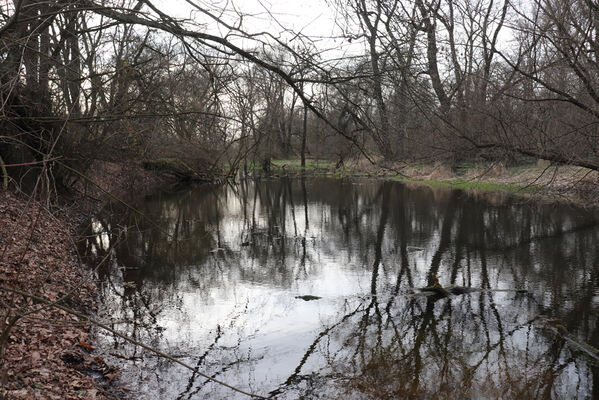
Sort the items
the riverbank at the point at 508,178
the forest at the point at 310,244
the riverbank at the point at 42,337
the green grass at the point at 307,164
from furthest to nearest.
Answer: the green grass at the point at 307,164, the riverbank at the point at 508,178, the forest at the point at 310,244, the riverbank at the point at 42,337

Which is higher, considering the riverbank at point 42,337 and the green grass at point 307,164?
the green grass at point 307,164

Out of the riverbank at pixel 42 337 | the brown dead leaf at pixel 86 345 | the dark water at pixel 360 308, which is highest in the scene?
the riverbank at pixel 42 337

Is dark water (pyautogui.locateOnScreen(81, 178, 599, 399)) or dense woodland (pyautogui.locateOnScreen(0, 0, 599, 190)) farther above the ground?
dense woodland (pyautogui.locateOnScreen(0, 0, 599, 190))

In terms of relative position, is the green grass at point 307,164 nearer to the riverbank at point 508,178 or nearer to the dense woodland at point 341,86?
the riverbank at point 508,178

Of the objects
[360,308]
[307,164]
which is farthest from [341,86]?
[307,164]

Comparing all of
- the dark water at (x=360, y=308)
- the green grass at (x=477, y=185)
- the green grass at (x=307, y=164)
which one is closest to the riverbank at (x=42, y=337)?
the dark water at (x=360, y=308)

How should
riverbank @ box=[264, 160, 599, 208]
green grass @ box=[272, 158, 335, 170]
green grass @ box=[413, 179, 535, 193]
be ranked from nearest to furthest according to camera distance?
riverbank @ box=[264, 160, 599, 208] < green grass @ box=[413, 179, 535, 193] < green grass @ box=[272, 158, 335, 170]

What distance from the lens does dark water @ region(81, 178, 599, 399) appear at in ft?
18.4

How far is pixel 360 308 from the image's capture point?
8.00 m

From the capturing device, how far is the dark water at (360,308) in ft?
18.4

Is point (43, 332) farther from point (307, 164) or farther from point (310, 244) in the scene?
point (307, 164)

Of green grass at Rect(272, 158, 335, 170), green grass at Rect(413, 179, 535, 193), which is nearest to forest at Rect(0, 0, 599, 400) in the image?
green grass at Rect(413, 179, 535, 193)

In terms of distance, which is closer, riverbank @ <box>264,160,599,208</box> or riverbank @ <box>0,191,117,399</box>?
riverbank @ <box>0,191,117,399</box>

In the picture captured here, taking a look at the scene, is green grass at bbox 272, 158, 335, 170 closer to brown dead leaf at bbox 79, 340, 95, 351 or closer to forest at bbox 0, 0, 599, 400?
forest at bbox 0, 0, 599, 400
